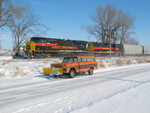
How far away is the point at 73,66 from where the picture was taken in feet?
38.6

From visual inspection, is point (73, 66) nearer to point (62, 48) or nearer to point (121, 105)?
point (121, 105)

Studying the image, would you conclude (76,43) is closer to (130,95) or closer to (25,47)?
(25,47)

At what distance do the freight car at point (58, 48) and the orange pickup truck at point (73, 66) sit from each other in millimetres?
12524

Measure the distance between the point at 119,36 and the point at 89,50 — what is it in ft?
121

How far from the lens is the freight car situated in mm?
23875

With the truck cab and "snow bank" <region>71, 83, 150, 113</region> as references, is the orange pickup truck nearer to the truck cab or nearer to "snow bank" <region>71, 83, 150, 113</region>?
the truck cab

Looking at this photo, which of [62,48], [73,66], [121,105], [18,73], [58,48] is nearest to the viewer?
[121,105]

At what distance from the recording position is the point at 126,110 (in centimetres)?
456

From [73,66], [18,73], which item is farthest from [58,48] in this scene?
[73,66]

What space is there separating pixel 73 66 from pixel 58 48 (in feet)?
51.6

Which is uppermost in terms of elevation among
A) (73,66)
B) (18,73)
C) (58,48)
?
(58,48)

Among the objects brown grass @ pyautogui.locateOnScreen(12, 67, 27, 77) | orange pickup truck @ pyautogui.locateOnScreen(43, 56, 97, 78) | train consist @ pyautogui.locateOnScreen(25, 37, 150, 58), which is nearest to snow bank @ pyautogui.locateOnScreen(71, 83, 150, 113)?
orange pickup truck @ pyautogui.locateOnScreen(43, 56, 97, 78)

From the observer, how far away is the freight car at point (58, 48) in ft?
78.3

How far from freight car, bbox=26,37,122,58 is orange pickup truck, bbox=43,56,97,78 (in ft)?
41.1
